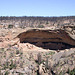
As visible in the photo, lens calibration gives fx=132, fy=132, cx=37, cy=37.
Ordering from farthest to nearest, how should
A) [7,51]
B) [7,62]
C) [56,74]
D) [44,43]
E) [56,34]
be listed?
[44,43], [56,34], [7,51], [7,62], [56,74]

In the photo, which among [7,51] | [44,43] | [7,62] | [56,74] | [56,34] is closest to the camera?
[56,74]

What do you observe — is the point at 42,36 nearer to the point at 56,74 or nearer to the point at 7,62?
the point at 7,62

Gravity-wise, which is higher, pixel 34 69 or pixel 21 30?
pixel 21 30

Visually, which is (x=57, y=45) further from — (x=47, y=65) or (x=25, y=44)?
(x=47, y=65)

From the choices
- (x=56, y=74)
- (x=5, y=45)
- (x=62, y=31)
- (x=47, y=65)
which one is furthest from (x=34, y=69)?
(x=62, y=31)

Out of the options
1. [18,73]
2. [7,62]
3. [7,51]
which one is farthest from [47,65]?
[7,51]

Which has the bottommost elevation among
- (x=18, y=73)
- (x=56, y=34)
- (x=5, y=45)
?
(x=18, y=73)

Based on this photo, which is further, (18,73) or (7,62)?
(7,62)
